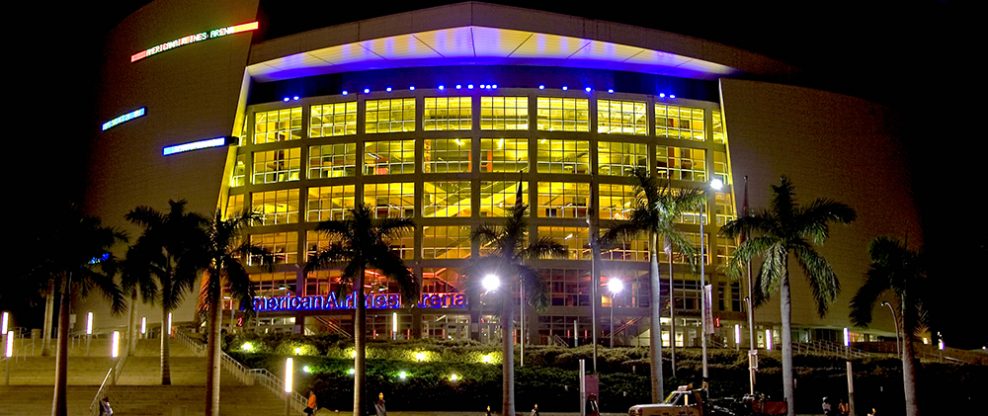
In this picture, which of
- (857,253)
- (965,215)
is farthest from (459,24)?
(965,215)

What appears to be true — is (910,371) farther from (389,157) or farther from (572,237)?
(389,157)

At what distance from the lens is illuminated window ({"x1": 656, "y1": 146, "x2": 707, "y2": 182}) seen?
8244 cm

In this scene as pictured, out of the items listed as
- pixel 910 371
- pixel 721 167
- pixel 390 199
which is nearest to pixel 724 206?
pixel 721 167

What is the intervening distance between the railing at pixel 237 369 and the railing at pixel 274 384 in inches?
8.4

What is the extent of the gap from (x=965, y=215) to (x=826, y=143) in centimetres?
1641

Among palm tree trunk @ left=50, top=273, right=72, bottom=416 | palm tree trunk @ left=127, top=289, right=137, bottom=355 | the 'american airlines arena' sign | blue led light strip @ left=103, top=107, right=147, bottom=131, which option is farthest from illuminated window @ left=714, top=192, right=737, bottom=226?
palm tree trunk @ left=50, top=273, right=72, bottom=416

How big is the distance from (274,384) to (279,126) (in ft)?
144

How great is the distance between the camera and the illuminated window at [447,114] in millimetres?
81188

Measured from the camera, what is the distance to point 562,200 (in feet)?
262

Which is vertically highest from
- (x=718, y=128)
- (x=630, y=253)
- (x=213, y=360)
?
(x=718, y=128)

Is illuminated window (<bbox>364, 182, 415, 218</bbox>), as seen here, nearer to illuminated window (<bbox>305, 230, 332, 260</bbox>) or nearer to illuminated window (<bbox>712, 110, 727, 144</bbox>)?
illuminated window (<bbox>305, 230, 332, 260</bbox>)

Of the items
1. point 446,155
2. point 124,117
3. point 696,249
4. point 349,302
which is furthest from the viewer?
point 124,117

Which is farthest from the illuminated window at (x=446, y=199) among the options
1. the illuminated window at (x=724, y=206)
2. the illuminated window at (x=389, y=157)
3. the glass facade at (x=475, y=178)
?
the illuminated window at (x=724, y=206)

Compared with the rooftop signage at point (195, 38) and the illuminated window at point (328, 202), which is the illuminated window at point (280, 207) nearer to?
the illuminated window at point (328, 202)
